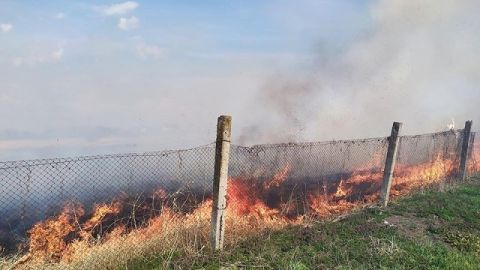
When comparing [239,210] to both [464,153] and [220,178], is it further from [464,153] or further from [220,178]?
[464,153]

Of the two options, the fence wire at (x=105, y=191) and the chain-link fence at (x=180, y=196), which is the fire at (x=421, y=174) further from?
the fence wire at (x=105, y=191)

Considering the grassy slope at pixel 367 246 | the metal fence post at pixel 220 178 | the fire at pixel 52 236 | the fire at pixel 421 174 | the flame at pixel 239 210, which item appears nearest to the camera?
the grassy slope at pixel 367 246

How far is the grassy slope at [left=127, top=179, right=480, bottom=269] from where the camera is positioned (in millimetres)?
6090

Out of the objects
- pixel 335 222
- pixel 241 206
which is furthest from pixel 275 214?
pixel 335 222

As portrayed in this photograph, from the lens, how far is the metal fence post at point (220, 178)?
21.1 feet

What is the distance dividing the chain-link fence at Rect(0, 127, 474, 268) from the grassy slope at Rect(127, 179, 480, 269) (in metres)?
0.53

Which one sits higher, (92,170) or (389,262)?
(92,170)

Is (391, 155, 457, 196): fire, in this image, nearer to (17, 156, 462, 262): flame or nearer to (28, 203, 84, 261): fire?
(17, 156, 462, 262): flame

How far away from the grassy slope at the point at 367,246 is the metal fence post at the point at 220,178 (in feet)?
1.05

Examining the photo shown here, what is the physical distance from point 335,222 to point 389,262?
221cm

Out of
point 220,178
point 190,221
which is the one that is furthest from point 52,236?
point 220,178

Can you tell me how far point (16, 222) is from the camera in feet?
38.8

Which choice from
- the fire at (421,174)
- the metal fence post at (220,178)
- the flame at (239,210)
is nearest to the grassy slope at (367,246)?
the metal fence post at (220,178)

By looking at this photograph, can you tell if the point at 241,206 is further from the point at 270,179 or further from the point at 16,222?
the point at 16,222
